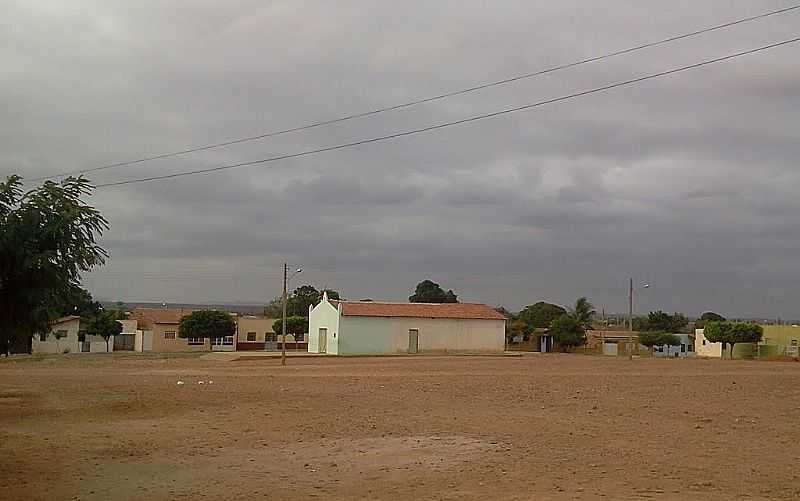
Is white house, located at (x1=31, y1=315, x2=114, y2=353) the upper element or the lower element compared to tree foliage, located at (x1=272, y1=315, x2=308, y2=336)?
lower

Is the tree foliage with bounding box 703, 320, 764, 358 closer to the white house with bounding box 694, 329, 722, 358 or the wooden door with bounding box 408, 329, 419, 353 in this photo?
the white house with bounding box 694, 329, 722, 358

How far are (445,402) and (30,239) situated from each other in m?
15.3

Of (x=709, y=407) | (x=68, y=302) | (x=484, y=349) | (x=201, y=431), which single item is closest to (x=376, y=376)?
(x=709, y=407)

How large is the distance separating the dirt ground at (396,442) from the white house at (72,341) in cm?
6082

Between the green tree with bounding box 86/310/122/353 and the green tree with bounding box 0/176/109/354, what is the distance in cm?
8466

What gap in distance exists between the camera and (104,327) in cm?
9925

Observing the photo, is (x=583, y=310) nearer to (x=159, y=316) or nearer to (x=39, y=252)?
(x=159, y=316)

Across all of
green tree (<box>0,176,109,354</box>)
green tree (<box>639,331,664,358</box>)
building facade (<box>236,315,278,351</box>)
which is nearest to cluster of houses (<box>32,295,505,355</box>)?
building facade (<box>236,315,278,351</box>)

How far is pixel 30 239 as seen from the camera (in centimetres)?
1703

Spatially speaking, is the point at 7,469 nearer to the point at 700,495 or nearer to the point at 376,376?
the point at 700,495

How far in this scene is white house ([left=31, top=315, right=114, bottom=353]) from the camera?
93.0 metres

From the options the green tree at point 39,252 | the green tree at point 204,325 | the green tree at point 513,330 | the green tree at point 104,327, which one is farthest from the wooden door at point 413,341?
the green tree at point 39,252

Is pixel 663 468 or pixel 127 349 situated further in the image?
pixel 127 349

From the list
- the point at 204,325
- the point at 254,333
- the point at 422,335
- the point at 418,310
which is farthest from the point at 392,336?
the point at 254,333
